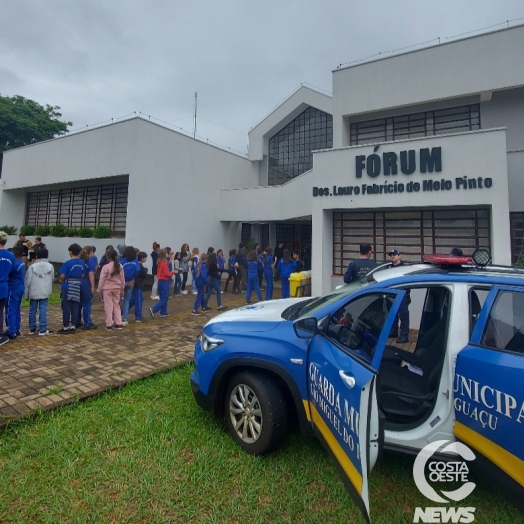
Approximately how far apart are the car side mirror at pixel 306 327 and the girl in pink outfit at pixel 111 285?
5237mm

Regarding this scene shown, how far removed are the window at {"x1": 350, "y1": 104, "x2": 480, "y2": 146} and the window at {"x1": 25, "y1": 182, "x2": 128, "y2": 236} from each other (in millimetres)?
9678

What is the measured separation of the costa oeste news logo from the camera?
2207 millimetres

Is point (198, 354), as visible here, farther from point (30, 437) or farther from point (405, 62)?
point (405, 62)

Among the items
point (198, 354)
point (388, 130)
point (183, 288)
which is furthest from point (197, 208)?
point (198, 354)

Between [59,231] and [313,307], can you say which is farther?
[59,231]

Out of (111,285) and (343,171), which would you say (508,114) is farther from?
(111,285)

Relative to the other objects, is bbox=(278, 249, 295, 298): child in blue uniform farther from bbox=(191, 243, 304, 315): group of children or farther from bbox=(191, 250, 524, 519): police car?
bbox=(191, 250, 524, 519): police car

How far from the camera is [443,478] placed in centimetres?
241

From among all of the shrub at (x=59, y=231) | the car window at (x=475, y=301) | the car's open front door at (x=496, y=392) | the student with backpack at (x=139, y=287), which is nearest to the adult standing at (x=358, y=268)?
the car window at (x=475, y=301)

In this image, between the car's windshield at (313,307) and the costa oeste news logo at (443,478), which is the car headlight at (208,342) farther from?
the costa oeste news logo at (443,478)

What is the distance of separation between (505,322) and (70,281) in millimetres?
6951

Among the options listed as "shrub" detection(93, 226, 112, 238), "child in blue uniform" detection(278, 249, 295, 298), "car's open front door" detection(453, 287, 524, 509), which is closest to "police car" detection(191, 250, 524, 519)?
"car's open front door" detection(453, 287, 524, 509)

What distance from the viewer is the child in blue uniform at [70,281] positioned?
6520mm

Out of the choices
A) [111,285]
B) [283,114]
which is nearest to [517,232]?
[111,285]
